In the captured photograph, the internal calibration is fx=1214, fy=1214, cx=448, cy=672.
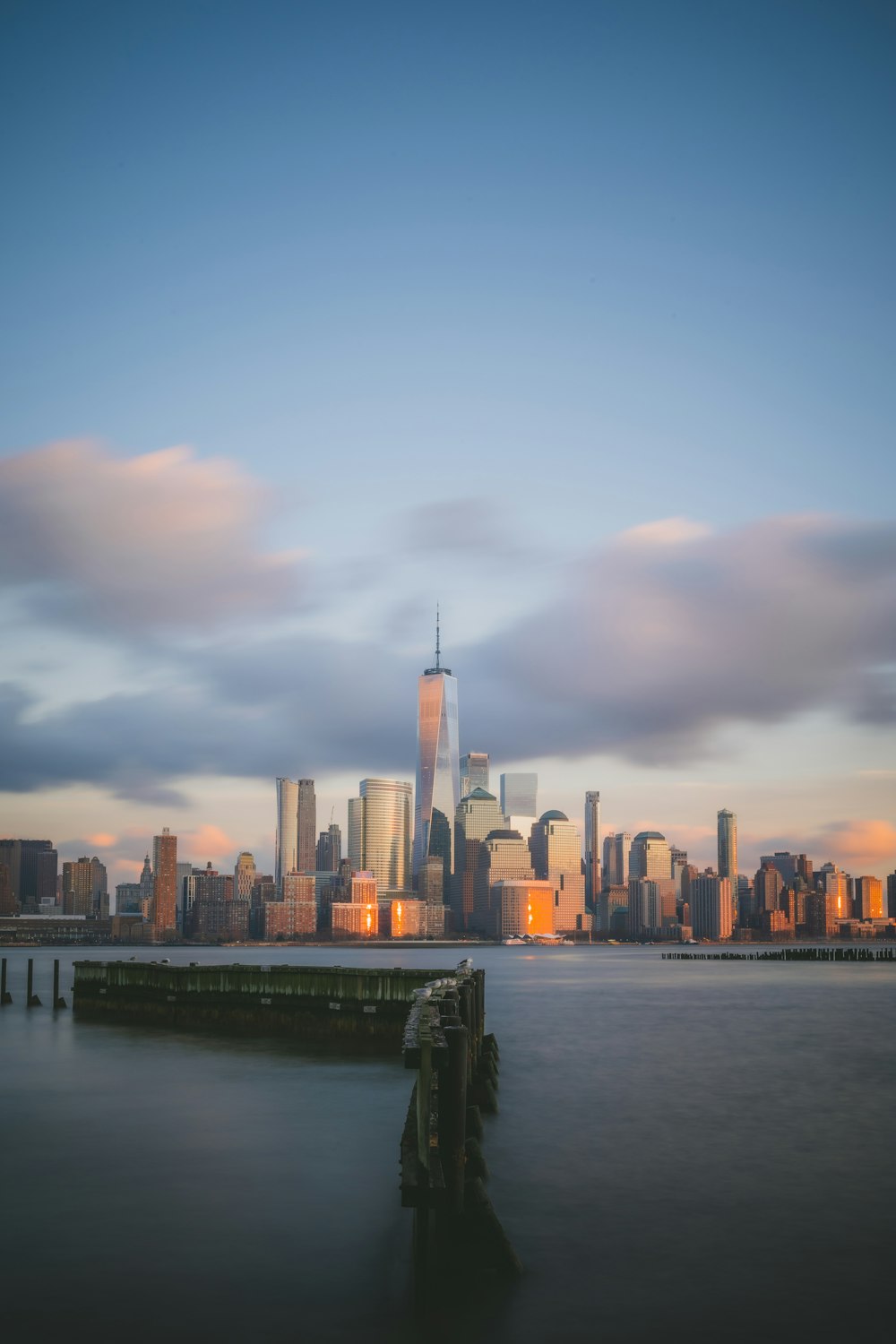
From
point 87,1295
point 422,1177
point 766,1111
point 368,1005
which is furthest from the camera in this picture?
point 368,1005

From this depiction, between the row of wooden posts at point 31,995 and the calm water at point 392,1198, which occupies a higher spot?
the calm water at point 392,1198

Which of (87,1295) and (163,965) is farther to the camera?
(163,965)

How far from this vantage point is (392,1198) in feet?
67.4

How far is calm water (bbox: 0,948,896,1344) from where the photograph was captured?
1477cm

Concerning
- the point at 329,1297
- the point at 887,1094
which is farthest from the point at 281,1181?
the point at 887,1094

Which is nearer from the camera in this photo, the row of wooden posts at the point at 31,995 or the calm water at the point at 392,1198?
the calm water at the point at 392,1198

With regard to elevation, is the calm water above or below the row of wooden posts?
above

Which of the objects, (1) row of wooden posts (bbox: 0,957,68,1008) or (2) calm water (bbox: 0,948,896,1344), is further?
(1) row of wooden posts (bbox: 0,957,68,1008)

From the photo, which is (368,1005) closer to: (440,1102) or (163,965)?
(163,965)

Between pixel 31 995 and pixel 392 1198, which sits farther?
pixel 31 995

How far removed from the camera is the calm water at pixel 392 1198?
1477cm

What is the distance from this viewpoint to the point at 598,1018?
2739 inches

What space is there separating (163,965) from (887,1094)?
3378 cm

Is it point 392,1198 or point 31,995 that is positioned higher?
point 392,1198
